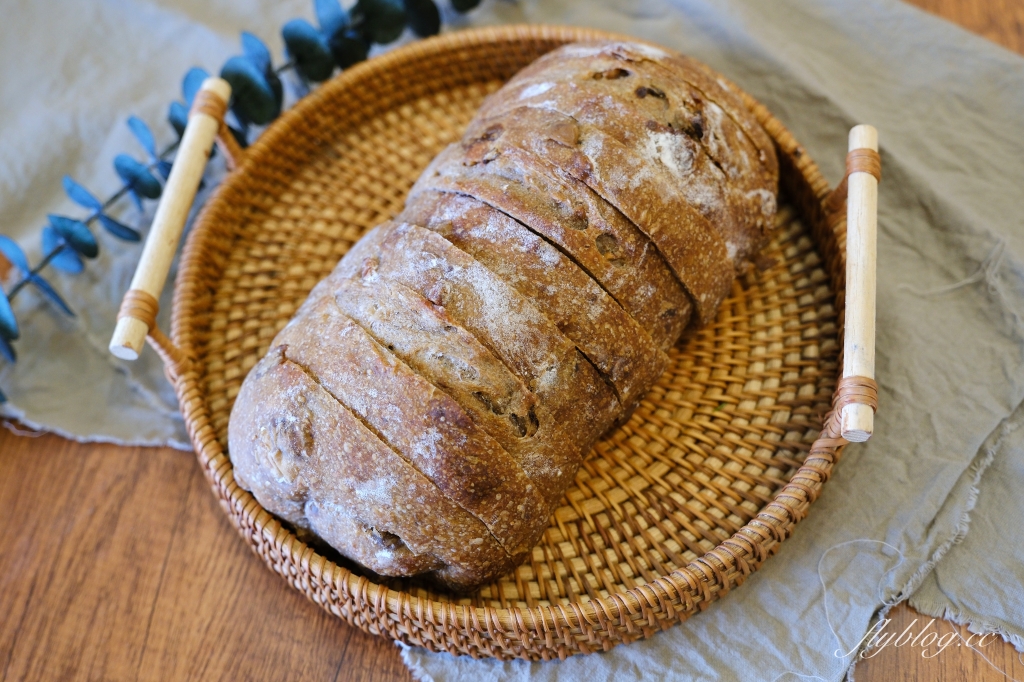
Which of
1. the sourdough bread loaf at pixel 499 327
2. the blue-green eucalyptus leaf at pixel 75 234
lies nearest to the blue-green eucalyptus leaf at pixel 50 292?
the blue-green eucalyptus leaf at pixel 75 234

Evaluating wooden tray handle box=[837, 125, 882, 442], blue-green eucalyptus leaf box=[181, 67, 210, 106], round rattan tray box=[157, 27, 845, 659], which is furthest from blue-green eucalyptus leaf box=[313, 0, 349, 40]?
wooden tray handle box=[837, 125, 882, 442]

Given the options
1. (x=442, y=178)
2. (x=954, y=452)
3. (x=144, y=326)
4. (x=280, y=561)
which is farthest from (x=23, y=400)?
(x=954, y=452)

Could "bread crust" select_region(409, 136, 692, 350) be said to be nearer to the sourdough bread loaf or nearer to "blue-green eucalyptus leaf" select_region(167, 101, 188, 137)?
the sourdough bread loaf

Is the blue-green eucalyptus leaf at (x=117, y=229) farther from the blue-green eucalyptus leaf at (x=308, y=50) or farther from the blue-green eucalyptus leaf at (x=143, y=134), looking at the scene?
the blue-green eucalyptus leaf at (x=308, y=50)

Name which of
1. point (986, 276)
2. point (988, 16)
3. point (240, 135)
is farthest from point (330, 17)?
point (988, 16)

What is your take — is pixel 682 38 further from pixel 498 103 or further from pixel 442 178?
pixel 442 178

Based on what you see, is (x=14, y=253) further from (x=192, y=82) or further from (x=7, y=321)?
(x=192, y=82)
